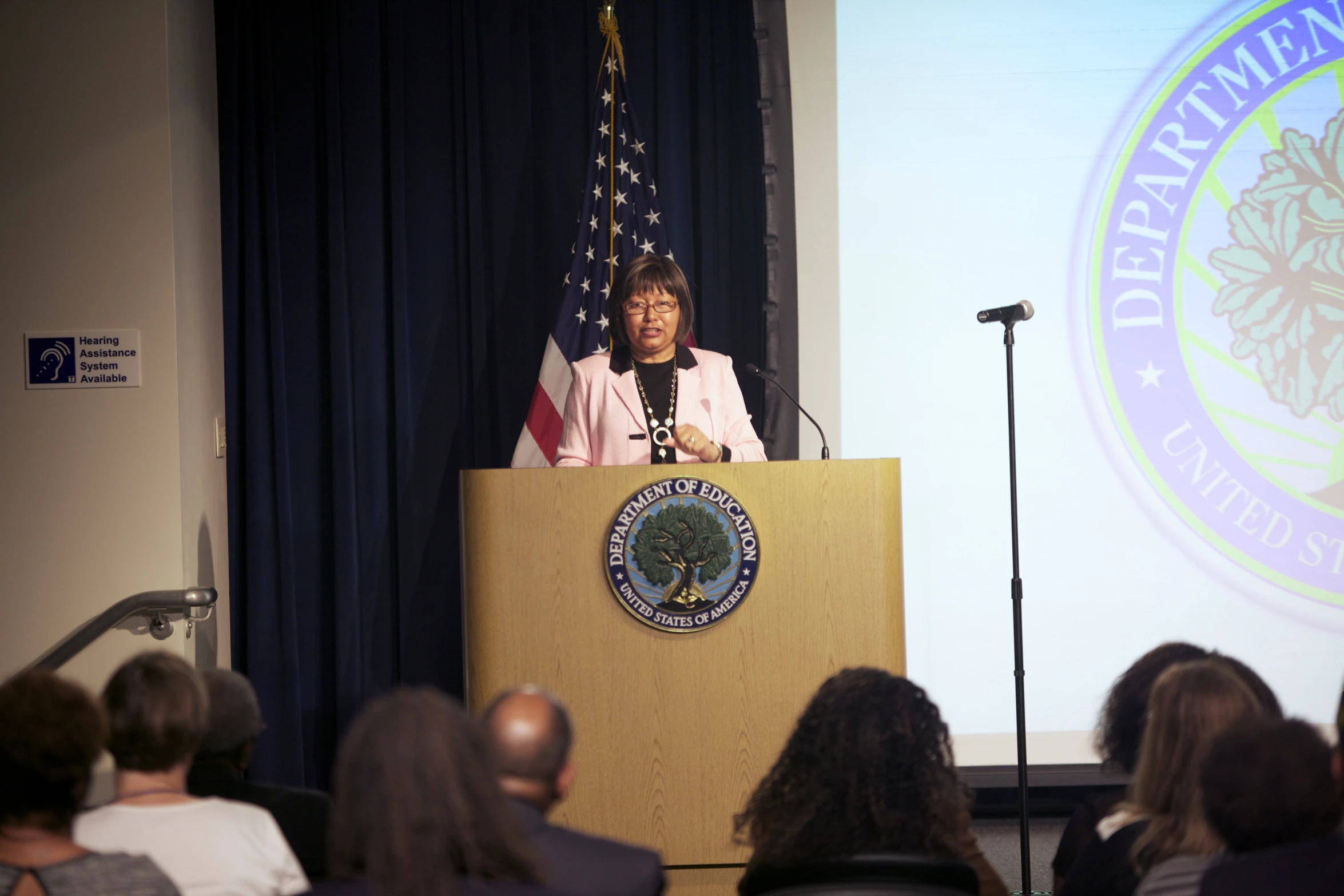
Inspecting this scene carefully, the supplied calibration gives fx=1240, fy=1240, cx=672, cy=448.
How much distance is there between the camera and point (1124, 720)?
7.35 feet

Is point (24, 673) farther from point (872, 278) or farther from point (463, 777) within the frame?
point (872, 278)

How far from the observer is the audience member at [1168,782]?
5.93ft

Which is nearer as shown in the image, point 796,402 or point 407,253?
point 796,402

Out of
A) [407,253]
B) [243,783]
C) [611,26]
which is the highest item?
[611,26]

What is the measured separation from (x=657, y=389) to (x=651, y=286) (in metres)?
0.33

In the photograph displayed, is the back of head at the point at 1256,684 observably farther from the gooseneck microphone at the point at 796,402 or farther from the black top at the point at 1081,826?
the gooseneck microphone at the point at 796,402

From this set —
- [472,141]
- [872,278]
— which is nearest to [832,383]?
[872,278]

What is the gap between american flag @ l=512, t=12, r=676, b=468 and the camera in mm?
4527

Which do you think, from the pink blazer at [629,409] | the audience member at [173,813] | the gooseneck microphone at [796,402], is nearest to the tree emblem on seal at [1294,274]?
the gooseneck microphone at [796,402]

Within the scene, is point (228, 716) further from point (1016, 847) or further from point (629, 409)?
point (1016, 847)

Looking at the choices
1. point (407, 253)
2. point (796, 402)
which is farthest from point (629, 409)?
point (407, 253)

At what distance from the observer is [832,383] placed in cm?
461

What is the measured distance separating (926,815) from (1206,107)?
363cm

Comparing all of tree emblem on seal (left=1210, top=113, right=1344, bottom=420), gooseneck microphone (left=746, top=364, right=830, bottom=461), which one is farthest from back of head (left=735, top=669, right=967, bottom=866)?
tree emblem on seal (left=1210, top=113, right=1344, bottom=420)
